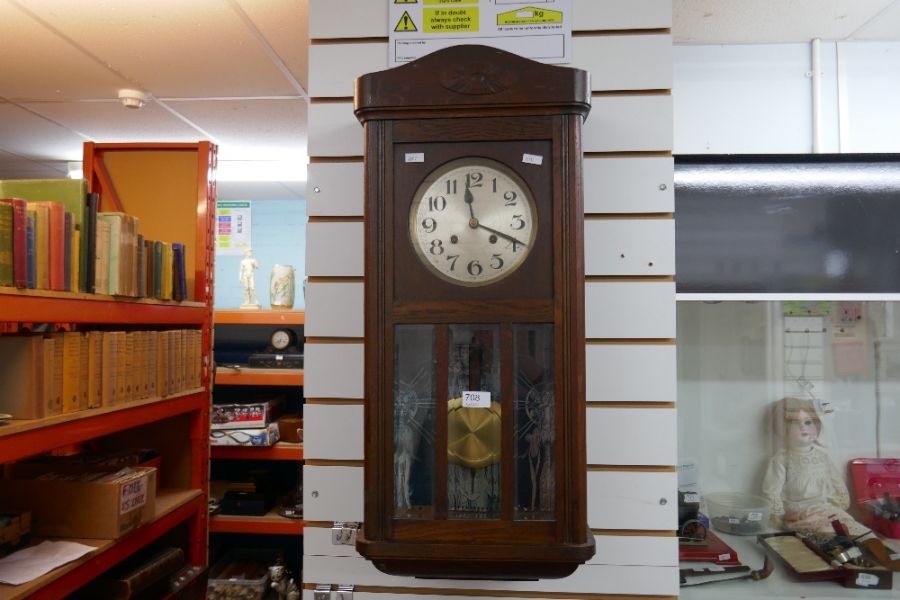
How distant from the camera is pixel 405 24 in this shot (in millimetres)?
1633

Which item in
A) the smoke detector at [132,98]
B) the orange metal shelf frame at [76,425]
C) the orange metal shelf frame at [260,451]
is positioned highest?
the smoke detector at [132,98]

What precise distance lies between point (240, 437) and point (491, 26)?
2544 mm

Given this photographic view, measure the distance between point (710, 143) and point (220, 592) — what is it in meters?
3.19

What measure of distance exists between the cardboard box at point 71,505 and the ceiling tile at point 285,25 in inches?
73.4

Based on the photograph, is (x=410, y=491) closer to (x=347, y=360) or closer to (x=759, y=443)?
(x=347, y=360)

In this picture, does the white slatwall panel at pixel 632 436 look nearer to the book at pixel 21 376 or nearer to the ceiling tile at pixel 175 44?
the book at pixel 21 376

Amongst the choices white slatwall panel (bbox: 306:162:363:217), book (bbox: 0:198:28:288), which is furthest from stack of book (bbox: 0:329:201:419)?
white slatwall panel (bbox: 306:162:363:217)

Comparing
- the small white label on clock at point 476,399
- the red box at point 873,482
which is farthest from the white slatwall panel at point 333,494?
the red box at point 873,482

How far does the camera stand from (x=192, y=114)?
3512 millimetres

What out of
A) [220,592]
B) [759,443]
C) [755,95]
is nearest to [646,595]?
[759,443]

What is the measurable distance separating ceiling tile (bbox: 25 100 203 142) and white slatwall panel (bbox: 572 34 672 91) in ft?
8.82

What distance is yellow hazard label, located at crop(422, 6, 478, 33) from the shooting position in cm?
162

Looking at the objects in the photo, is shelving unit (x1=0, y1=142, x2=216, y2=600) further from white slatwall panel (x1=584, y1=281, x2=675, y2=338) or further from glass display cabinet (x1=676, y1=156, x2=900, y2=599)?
glass display cabinet (x1=676, y1=156, x2=900, y2=599)

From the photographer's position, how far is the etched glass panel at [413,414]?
1314mm
